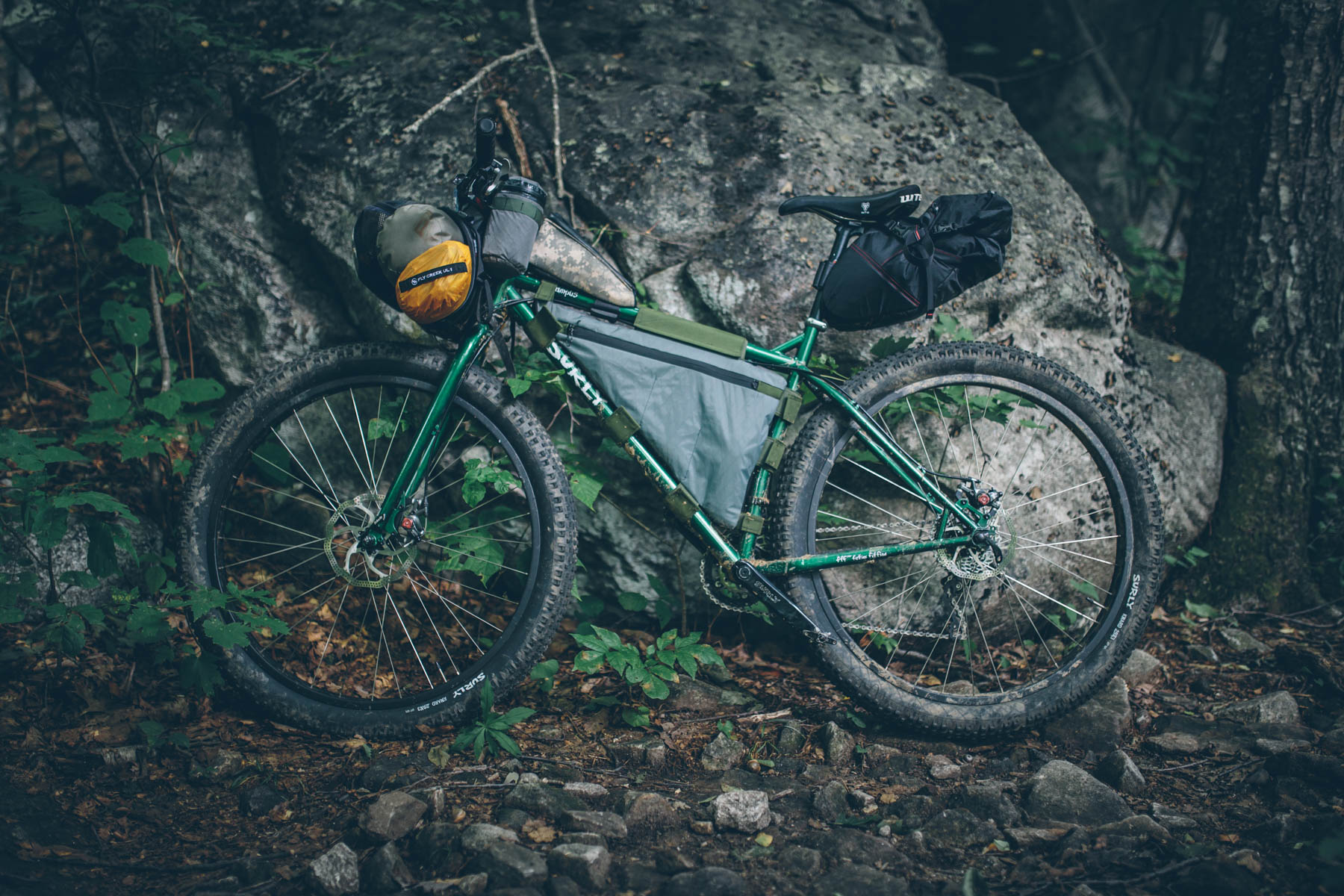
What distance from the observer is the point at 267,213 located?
346 cm

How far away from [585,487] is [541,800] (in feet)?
3.56

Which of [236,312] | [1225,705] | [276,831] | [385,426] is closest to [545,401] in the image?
[385,426]

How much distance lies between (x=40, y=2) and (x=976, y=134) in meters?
4.17

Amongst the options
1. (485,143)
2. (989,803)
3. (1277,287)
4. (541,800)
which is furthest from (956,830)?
(1277,287)

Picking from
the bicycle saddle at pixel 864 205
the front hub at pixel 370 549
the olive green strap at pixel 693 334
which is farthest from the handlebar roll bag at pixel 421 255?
the bicycle saddle at pixel 864 205

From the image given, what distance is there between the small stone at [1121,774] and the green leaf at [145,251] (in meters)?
3.80

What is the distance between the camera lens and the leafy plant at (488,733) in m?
2.41

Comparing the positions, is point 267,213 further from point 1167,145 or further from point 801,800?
point 1167,145

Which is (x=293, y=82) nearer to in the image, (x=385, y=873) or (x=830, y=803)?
(x=385, y=873)

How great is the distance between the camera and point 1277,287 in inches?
130

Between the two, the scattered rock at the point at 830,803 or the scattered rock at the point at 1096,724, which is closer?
the scattered rock at the point at 830,803

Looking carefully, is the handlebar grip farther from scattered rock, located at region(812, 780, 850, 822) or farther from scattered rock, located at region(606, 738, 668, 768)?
scattered rock, located at region(812, 780, 850, 822)

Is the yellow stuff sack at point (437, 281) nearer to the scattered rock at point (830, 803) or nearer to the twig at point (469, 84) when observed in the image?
the twig at point (469, 84)

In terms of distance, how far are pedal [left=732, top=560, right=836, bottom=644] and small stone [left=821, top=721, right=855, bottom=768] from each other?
0.29m
